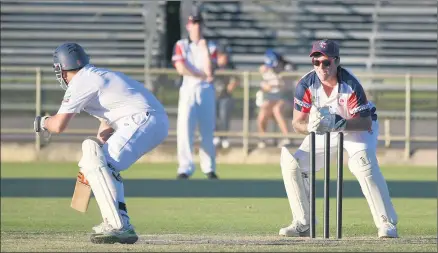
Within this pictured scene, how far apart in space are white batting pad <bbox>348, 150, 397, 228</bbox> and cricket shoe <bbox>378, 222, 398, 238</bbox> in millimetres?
37

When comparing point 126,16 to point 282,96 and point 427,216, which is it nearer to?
point 282,96

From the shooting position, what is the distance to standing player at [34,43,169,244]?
33.3ft

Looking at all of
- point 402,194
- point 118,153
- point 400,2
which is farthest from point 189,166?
point 400,2

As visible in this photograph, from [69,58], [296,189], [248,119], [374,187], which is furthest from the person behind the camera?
[248,119]

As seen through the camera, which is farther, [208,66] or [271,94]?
[271,94]

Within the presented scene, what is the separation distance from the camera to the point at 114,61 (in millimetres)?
30469

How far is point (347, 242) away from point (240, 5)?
21.8 meters

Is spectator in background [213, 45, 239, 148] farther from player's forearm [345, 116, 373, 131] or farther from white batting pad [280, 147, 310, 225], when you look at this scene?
player's forearm [345, 116, 373, 131]

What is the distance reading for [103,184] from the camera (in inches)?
397

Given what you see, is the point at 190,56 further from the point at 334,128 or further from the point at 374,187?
the point at 334,128

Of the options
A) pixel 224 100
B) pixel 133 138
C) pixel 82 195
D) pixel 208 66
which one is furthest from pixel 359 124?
pixel 224 100

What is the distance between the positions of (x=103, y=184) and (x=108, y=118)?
752 millimetres

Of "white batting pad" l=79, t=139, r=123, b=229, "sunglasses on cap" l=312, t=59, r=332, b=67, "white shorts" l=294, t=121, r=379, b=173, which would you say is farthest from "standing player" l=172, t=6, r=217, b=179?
"white batting pad" l=79, t=139, r=123, b=229

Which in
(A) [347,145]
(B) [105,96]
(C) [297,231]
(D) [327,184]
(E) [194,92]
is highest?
(B) [105,96]
